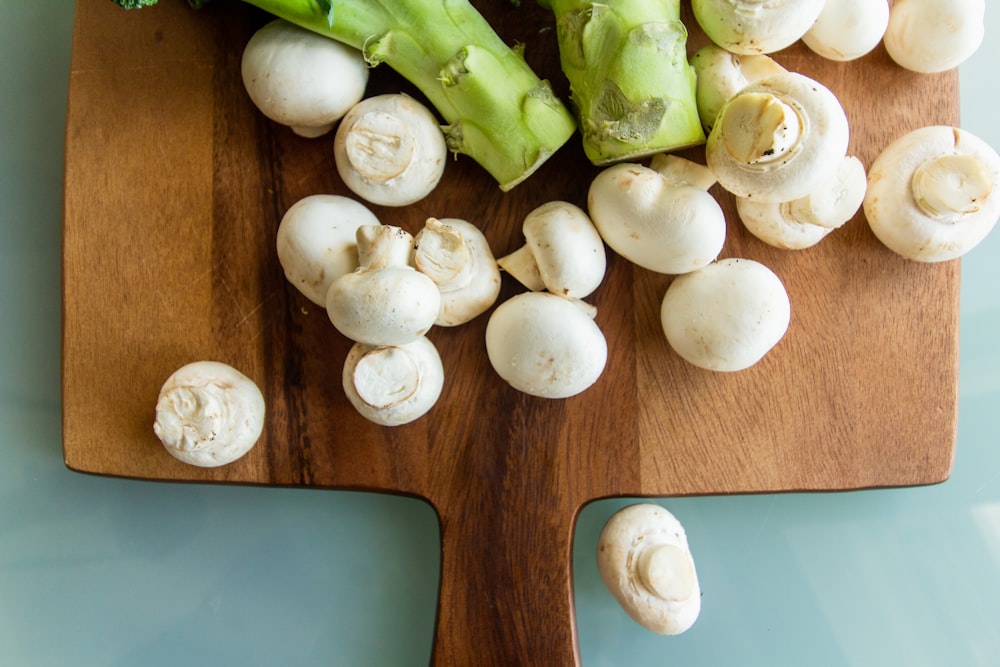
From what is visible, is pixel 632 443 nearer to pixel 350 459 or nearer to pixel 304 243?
pixel 350 459

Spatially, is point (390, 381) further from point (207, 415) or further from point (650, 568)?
point (650, 568)

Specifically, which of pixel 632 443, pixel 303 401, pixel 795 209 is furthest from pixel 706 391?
pixel 303 401

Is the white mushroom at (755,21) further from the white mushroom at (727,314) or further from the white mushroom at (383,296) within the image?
the white mushroom at (383,296)

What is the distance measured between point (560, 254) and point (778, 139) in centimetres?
26

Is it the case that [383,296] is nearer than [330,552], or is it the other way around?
[383,296]

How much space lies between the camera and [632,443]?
1.01m

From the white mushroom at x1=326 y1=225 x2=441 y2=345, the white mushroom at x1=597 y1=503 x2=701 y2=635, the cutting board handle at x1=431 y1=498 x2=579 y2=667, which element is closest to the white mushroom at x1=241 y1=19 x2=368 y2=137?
the white mushroom at x1=326 y1=225 x2=441 y2=345

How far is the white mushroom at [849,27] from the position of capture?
3.18 ft

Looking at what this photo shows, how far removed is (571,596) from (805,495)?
385 millimetres

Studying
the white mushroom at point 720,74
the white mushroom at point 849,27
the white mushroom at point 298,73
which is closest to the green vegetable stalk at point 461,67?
the white mushroom at point 298,73

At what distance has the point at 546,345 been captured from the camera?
3.03 ft

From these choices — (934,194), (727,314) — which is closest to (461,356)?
(727,314)

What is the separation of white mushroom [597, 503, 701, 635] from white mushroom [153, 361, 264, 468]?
1.55 ft

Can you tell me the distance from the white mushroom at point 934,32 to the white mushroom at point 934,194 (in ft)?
0.28
